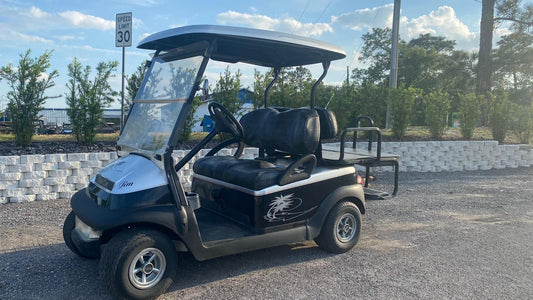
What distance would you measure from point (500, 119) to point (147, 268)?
12.0 m

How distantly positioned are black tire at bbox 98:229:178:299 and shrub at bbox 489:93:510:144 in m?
11.8

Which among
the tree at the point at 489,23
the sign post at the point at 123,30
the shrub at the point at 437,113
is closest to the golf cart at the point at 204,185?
the sign post at the point at 123,30

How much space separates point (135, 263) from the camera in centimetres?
301

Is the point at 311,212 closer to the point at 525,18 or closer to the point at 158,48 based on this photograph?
the point at 158,48

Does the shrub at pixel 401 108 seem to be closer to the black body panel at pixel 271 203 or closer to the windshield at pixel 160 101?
the black body panel at pixel 271 203

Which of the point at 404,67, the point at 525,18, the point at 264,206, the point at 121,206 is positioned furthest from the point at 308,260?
the point at 404,67

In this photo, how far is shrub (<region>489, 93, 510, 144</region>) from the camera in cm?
1202

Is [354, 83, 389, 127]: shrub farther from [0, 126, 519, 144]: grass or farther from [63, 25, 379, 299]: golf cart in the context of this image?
[63, 25, 379, 299]: golf cart

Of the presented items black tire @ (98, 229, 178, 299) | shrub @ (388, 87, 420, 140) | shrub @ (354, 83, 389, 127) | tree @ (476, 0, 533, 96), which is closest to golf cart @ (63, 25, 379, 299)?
black tire @ (98, 229, 178, 299)

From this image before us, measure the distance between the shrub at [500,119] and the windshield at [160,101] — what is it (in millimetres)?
11318

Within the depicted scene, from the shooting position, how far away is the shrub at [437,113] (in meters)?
11.1

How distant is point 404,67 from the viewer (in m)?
33.7

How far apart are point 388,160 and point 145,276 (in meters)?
2.85

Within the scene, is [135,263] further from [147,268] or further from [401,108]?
[401,108]
